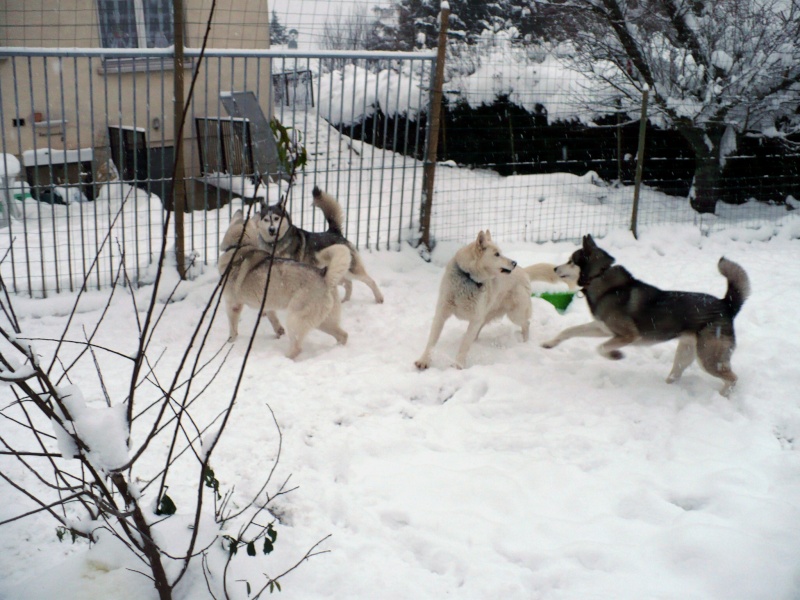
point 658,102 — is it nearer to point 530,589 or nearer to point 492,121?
point 492,121

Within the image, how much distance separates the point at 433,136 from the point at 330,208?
1644mm

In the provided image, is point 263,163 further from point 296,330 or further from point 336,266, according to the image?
point 296,330

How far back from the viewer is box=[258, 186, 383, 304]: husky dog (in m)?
6.06

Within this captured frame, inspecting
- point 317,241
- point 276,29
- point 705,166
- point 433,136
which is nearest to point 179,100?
point 317,241

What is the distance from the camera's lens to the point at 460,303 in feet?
17.1

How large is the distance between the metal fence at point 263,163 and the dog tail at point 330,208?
264 millimetres

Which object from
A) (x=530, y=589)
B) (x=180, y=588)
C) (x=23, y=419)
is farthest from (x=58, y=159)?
(x=530, y=589)

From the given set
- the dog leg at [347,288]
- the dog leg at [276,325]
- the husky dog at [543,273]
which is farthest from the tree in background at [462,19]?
the dog leg at [276,325]

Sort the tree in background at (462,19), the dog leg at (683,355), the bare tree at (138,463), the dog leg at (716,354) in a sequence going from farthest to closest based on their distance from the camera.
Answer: the tree in background at (462,19) → the dog leg at (683,355) → the dog leg at (716,354) → the bare tree at (138,463)

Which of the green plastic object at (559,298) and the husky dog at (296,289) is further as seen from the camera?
the green plastic object at (559,298)

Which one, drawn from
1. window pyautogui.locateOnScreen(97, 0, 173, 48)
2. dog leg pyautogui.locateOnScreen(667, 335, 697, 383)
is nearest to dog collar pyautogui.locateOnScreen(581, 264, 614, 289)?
dog leg pyautogui.locateOnScreen(667, 335, 697, 383)

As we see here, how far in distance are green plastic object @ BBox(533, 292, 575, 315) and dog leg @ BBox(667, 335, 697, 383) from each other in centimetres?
165

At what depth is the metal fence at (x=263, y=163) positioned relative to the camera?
6.09 metres

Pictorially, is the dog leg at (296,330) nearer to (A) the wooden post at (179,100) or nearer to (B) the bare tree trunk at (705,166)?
(A) the wooden post at (179,100)
